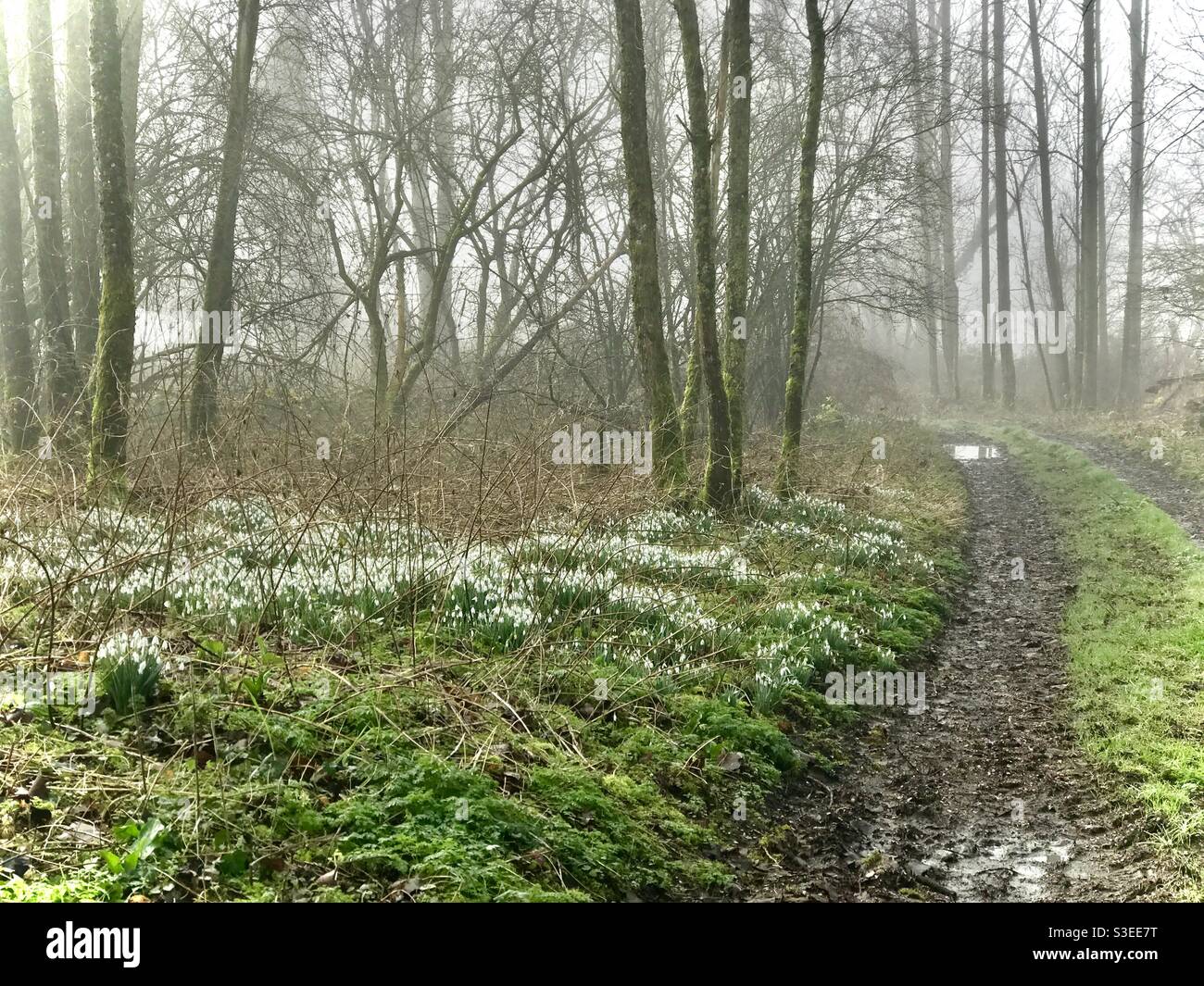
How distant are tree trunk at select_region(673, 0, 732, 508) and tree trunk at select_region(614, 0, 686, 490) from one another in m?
0.50

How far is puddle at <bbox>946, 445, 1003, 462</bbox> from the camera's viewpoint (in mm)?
22188

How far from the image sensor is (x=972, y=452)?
75.7 feet

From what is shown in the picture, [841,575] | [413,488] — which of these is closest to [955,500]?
[841,575]

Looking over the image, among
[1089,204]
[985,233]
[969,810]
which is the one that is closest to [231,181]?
[969,810]

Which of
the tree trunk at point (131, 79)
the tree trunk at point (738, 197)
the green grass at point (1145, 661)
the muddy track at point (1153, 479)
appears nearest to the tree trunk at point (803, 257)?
the tree trunk at point (738, 197)

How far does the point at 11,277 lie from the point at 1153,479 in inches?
717

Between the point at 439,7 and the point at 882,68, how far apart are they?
28.8 ft

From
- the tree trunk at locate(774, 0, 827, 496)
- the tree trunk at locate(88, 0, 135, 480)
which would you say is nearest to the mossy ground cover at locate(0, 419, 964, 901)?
the tree trunk at locate(88, 0, 135, 480)

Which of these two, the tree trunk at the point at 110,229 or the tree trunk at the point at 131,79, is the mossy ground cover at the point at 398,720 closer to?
the tree trunk at the point at 110,229

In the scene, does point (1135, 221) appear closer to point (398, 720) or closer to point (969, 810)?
point (969, 810)

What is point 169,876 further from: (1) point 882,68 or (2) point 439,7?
(1) point 882,68

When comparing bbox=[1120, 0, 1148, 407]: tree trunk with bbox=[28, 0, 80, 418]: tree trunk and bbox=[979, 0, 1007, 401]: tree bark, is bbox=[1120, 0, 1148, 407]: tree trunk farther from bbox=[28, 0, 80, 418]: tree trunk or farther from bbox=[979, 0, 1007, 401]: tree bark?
bbox=[28, 0, 80, 418]: tree trunk

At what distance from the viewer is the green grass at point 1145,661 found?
5.24m
